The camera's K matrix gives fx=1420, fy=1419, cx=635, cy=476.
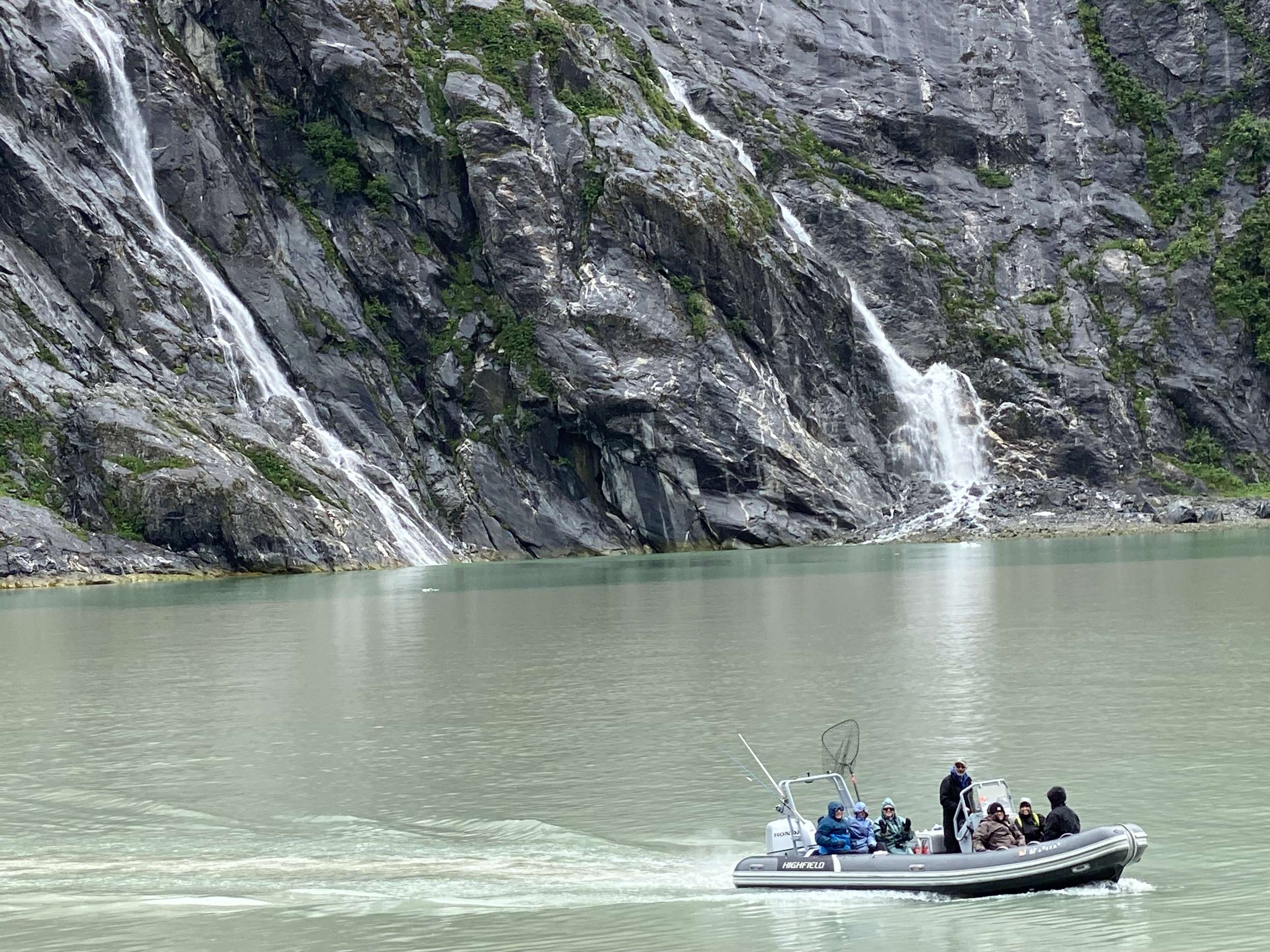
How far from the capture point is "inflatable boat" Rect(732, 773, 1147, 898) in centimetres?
1892

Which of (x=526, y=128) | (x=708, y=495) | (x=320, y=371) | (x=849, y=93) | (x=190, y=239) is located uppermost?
(x=849, y=93)

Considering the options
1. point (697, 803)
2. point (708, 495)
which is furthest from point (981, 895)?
point (708, 495)

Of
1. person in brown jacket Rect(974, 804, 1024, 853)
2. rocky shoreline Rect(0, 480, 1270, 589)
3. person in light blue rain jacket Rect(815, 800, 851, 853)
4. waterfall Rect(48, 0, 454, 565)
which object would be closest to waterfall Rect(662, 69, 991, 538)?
rocky shoreline Rect(0, 480, 1270, 589)

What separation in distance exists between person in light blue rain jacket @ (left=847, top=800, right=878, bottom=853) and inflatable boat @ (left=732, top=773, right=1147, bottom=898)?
0.54ft

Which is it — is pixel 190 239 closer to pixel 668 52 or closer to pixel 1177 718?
pixel 668 52

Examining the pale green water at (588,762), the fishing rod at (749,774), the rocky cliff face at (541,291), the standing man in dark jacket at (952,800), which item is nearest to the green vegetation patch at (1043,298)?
the rocky cliff face at (541,291)

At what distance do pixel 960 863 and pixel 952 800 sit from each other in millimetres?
1236

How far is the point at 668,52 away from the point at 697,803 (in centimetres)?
11301

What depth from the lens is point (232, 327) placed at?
9638cm

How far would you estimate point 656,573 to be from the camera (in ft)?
257

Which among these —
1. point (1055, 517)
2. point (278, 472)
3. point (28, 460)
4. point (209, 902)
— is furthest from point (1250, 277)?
point (209, 902)

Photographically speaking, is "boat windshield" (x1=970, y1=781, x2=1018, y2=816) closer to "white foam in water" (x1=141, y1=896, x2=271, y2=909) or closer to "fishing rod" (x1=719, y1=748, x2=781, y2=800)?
"fishing rod" (x1=719, y1=748, x2=781, y2=800)

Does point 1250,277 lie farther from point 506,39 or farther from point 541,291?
point 506,39

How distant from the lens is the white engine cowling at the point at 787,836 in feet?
68.2
